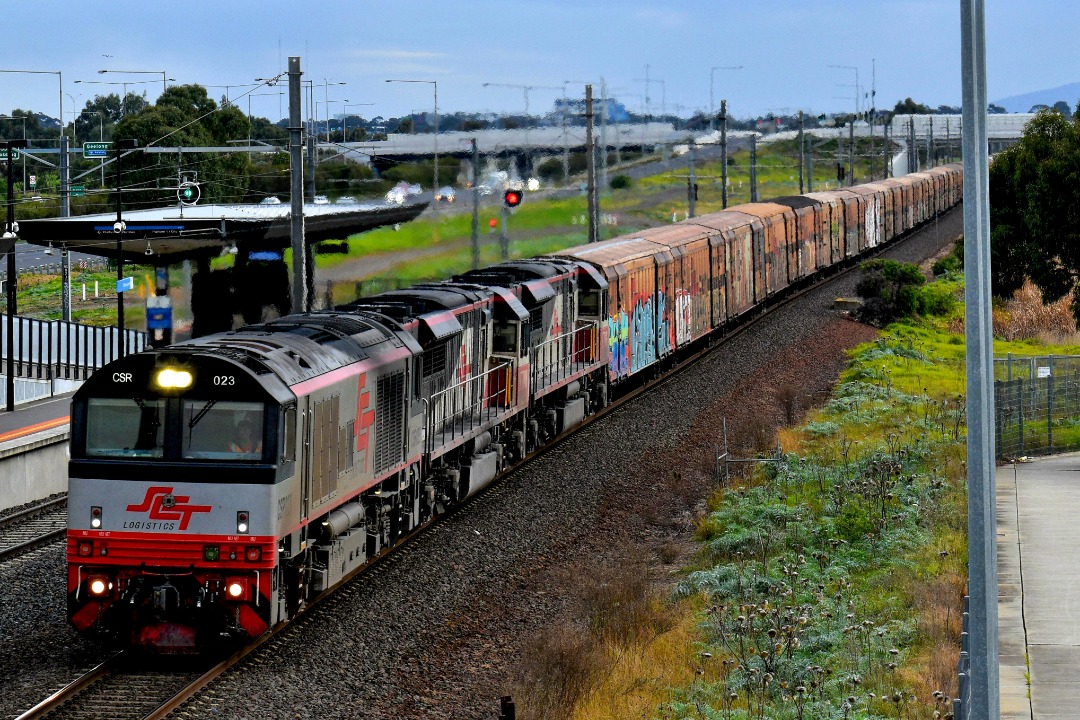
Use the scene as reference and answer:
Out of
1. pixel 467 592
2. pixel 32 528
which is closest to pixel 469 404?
pixel 467 592

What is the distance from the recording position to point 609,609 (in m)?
18.1

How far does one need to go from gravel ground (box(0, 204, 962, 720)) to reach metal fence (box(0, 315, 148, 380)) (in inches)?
591

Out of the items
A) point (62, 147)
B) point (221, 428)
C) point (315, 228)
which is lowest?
point (221, 428)

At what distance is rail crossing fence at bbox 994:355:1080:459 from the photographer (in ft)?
91.0

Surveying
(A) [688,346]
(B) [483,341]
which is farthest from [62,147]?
(B) [483,341]

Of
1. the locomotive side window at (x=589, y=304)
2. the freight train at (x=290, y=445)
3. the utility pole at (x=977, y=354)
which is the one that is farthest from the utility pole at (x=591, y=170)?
the utility pole at (x=977, y=354)

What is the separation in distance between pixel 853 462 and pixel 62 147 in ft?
91.6

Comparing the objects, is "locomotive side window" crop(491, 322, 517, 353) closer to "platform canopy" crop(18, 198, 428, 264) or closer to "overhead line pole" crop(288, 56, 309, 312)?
"overhead line pole" crop(288, 56, 309, 312)

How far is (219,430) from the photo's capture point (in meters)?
15.6

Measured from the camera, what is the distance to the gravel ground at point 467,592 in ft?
50.1

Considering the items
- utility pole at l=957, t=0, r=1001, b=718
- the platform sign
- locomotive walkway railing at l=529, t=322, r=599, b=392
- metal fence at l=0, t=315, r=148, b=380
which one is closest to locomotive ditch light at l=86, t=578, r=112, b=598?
utility pole at l=957, t=0, r=1001, b=718

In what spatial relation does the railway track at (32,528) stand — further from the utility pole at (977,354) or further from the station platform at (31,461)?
the utility pole at (977,354)

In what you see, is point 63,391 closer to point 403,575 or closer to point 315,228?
point 315,228

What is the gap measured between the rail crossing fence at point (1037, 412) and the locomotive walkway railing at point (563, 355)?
28.8ft
